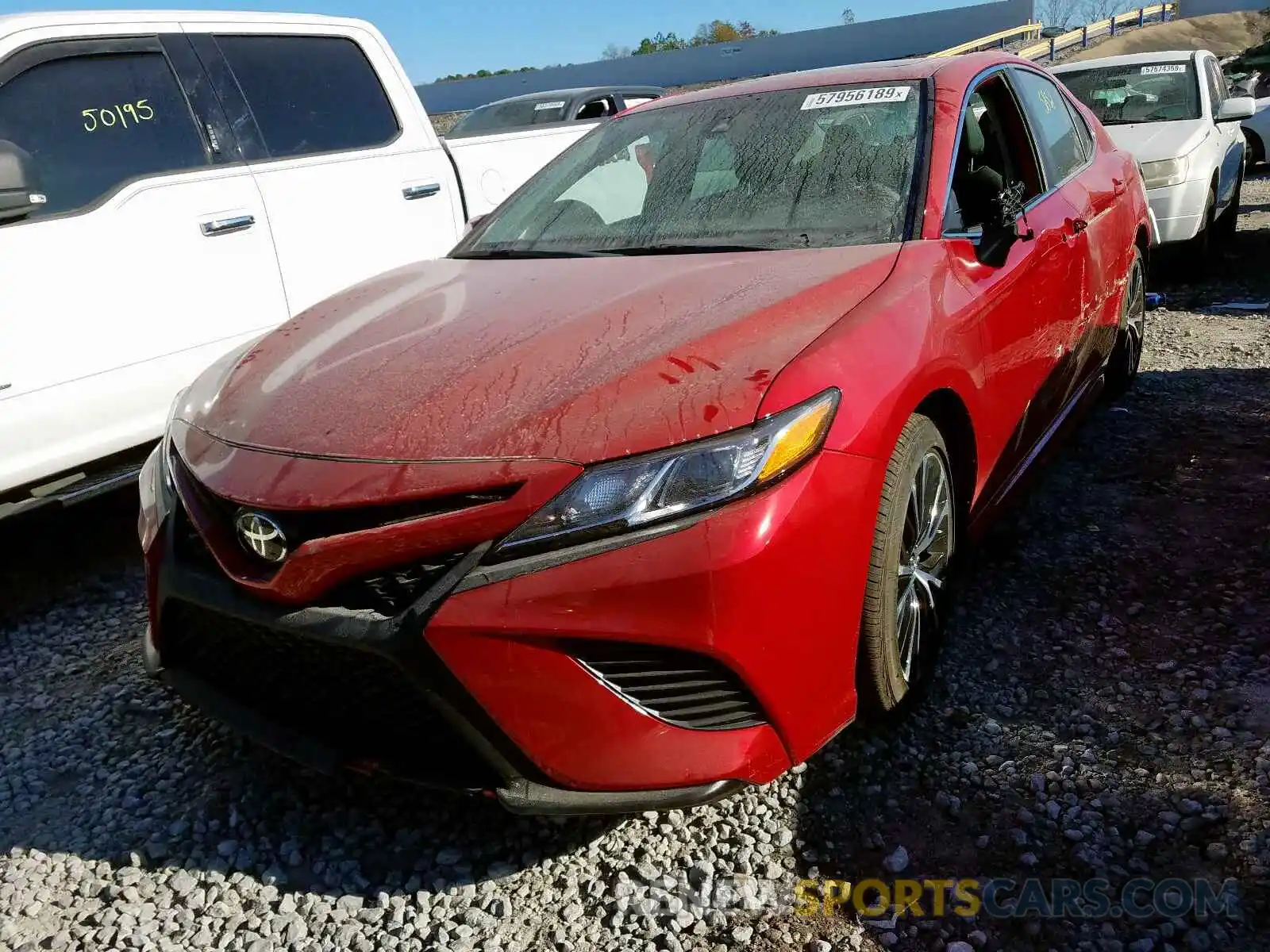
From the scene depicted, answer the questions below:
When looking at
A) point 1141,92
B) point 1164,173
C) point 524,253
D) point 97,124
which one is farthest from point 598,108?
point 524,253

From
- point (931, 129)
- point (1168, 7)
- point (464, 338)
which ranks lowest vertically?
point (1168, 7)

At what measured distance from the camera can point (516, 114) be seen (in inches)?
364

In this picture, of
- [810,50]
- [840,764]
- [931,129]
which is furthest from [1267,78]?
[810,50]

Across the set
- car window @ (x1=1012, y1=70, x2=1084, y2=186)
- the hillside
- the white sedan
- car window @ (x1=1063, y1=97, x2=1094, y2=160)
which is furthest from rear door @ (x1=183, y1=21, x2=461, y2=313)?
the hillside

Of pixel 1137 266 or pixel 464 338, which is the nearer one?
pixel 464 338

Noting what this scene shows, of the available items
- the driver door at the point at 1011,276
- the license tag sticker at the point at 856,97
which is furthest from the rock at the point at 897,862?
the license tag sticker at the point at 856,97

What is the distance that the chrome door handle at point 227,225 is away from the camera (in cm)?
379

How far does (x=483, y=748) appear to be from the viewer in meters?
1.87

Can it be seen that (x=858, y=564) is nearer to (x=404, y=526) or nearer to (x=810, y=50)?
(x=404, y=526)

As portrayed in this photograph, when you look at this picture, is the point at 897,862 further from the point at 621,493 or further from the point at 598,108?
the point at 598,108

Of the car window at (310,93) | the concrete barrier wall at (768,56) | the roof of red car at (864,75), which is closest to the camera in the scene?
the roof of red car at (864,75)

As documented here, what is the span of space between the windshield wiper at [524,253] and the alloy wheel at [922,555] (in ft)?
3.74

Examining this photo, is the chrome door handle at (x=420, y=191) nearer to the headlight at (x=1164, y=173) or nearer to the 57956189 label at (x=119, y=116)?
the 57956189 label at (x=119, y=116)

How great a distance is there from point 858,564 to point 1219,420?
3.28m
